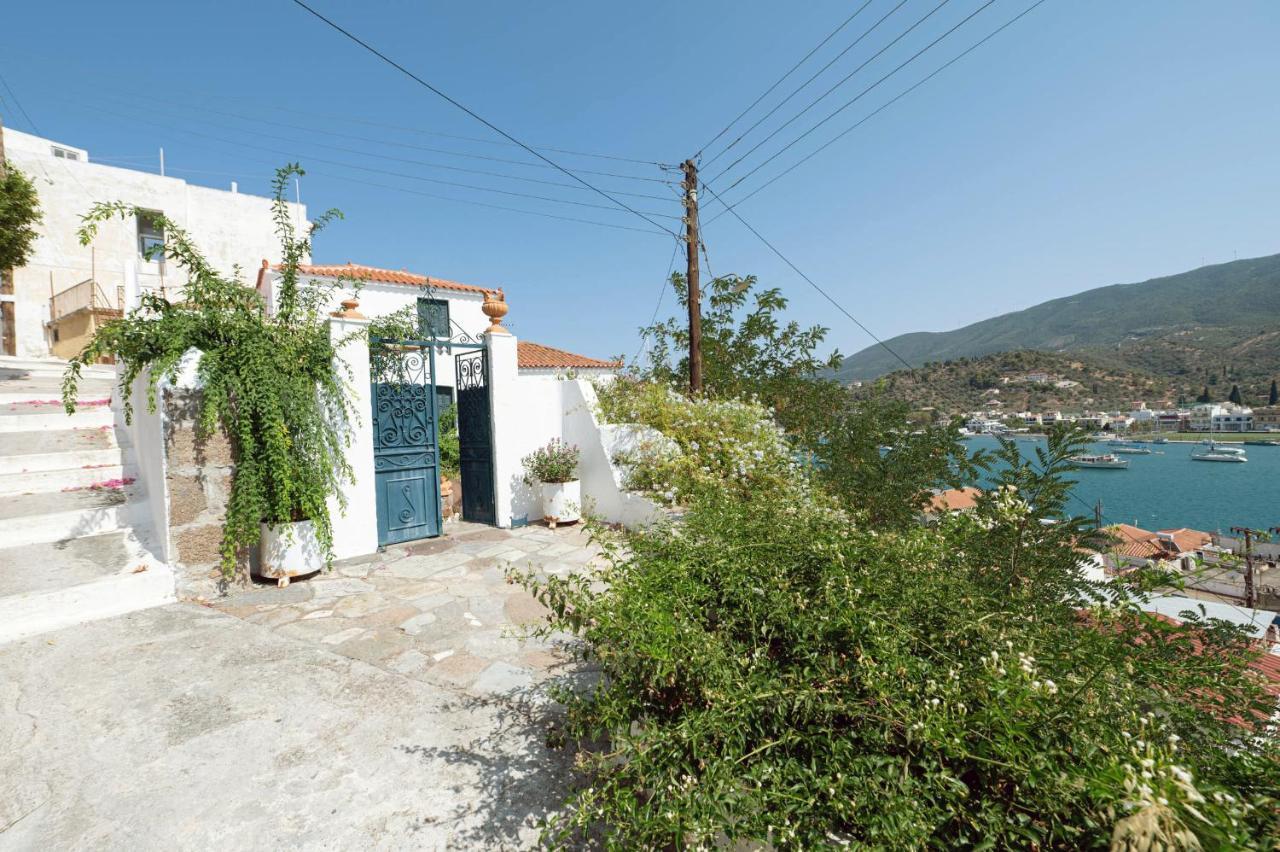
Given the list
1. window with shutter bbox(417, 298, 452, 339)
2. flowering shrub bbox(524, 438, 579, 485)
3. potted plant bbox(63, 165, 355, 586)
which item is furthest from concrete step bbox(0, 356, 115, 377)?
flowering shrub bbox(524, 438, 579, 485)

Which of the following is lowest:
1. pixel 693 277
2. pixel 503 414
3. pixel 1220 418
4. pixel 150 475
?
pixel 1220 418

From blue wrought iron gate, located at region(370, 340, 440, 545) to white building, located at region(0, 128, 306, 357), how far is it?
1438cm

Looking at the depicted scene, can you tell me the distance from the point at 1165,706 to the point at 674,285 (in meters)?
7.88

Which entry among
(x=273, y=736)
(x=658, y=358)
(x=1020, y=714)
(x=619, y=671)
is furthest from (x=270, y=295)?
(x=1020, y=714)

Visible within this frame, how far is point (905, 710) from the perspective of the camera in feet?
4.24

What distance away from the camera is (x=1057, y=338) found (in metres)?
86.9

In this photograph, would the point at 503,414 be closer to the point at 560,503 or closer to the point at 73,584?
the point at 560,503

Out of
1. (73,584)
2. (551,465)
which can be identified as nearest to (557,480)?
(551,465)

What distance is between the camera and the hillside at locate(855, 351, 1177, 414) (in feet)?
55.0

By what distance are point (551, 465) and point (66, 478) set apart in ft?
16.2

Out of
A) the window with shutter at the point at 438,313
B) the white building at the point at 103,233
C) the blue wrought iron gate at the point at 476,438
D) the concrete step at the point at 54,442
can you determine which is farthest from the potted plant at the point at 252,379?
the white building at the point at 103,233

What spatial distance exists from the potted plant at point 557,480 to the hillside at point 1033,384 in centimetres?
958

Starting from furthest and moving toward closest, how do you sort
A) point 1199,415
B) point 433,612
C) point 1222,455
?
point 1222,455 → point 1199,415 → point 433,612

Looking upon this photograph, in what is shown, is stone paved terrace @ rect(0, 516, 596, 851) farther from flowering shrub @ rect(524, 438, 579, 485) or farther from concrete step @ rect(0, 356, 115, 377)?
concrete step @ rect(0, 356, 115, 377)
